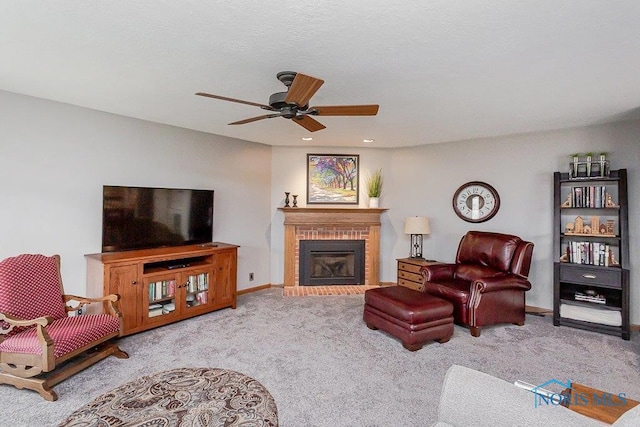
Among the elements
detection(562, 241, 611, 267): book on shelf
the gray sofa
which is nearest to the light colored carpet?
detection(562, 241, 611, 267): book on shelf

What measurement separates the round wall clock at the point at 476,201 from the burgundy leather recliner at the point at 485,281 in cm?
63

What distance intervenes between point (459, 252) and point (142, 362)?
397cm

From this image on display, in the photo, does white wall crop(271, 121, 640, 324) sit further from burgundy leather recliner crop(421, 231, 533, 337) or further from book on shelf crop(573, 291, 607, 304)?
burgundy leather recliner crop(421, 231, 533, 337)

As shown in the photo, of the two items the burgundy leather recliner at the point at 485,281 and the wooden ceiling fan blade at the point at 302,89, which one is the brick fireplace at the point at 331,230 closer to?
the burgundy leather recliner at the point at 485,281

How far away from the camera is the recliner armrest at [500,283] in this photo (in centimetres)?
364

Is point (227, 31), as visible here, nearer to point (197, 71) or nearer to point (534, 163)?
point (197, 71)

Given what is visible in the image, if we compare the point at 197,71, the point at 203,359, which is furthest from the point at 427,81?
the point at 203,359

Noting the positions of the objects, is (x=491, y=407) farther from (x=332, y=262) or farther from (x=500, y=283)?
(x=332, y=262)

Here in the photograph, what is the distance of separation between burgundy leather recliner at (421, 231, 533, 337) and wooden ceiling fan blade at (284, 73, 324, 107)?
2.77m

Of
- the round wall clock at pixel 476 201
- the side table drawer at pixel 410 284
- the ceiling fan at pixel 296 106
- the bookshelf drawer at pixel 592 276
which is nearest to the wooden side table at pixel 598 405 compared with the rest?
the ceiling fan at pixel 296 106

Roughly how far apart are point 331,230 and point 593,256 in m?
3.53

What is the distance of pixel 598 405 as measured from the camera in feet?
5.25

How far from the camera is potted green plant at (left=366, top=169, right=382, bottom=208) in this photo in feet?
18.7

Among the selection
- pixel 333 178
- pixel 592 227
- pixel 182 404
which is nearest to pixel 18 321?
pixel 182 404
